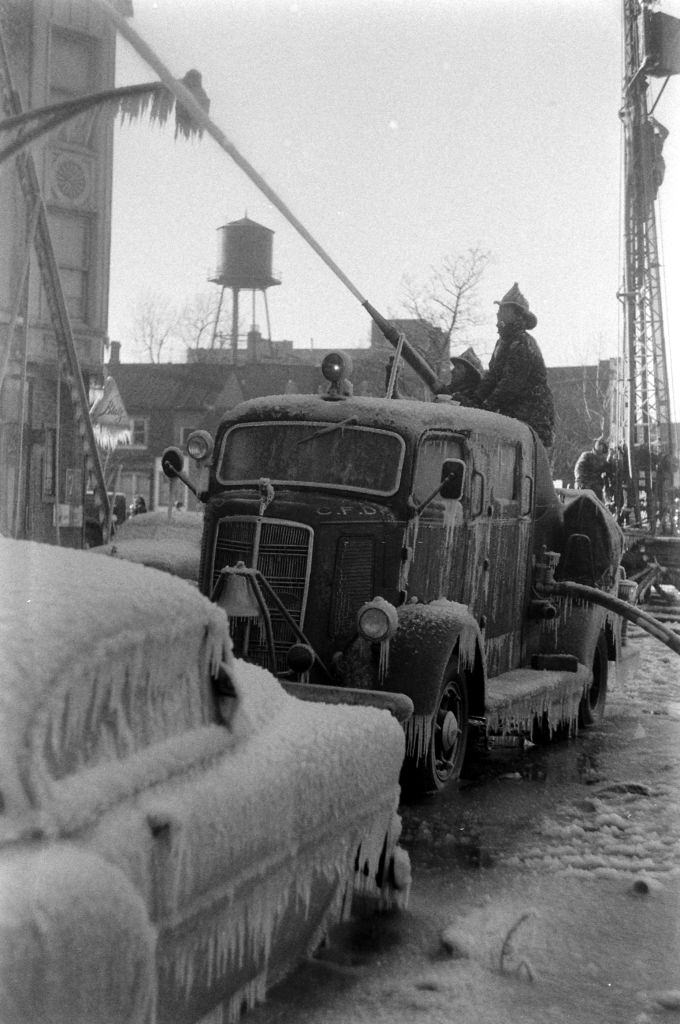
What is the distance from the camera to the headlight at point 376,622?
6.88m

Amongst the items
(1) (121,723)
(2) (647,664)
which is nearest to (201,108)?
(1) (121,723)

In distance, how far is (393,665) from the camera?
22.8ft

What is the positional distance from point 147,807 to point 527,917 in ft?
8.09


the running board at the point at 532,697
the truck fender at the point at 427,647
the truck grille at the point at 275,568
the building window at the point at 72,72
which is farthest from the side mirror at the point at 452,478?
the building window at the point at 72,72

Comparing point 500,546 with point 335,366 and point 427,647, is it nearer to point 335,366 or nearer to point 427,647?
point 335,366

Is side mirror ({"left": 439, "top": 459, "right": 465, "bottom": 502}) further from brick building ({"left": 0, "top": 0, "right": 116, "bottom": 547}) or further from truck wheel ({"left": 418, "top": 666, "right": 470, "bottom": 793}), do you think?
brick building ({"left": 0, "top": 0, "right": 116, "bottom": 547})

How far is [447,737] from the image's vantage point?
287 inches

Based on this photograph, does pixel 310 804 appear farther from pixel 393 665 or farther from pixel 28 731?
pixel 393 665

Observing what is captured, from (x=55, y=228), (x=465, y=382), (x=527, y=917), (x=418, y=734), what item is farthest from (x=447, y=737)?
(x=55, y=228)

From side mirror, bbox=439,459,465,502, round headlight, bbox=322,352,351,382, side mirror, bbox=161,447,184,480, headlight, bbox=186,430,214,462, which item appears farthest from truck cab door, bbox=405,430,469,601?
side mirror, bbox=161,447,184,480

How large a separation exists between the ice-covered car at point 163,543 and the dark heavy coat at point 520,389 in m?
2.64

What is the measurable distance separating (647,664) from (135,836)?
1194 cm

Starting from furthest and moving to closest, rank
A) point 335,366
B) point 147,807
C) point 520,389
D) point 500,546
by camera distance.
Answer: point 520,389 → point 500,546 → point 335,366 → point 147,807

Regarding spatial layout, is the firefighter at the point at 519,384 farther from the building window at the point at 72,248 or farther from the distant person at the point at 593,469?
the distant person at the point at 593,469
